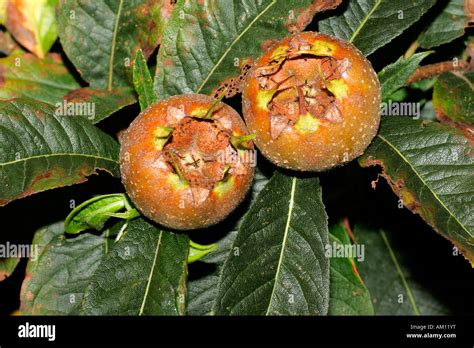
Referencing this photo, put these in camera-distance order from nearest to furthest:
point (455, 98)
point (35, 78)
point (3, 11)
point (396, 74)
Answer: point (396, 74)
point (455, 98)
point (35, 78)
point (3, 11)

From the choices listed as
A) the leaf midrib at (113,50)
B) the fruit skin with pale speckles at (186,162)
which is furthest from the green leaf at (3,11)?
the fruit skin with pale speckles at (186,162)

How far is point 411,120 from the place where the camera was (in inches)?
99.5

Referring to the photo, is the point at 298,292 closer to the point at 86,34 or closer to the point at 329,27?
the point at 329,27

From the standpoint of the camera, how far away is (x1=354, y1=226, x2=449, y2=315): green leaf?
11.6 feet

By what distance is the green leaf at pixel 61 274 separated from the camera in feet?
9.14

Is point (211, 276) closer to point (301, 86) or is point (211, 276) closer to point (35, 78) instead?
point (301, 86)

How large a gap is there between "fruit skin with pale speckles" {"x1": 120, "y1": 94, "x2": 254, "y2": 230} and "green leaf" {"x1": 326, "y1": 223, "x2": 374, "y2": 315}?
37.9 inches

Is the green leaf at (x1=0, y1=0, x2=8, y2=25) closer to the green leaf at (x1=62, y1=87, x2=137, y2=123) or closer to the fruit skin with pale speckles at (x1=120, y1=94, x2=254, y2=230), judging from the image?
the green leaf at (x1=62, y1=87, x2=137, y2=123)

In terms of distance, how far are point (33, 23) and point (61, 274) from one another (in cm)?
123

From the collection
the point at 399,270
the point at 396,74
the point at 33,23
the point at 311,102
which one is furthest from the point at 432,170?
the point at 33,23

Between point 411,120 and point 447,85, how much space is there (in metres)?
0.48

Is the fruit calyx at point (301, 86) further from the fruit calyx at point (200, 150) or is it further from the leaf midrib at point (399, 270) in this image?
the leaf midrib at point (399, 270)

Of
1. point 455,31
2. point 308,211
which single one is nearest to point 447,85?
point 455,31

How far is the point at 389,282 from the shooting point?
3.61 meters
